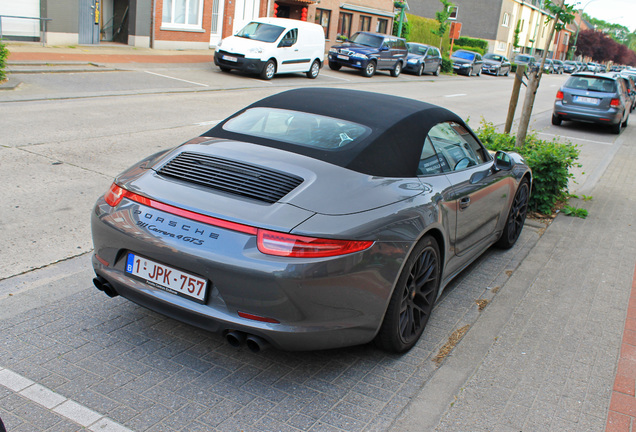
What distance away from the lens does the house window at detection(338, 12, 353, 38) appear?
40.2 meters

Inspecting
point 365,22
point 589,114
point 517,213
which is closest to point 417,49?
point 365,22

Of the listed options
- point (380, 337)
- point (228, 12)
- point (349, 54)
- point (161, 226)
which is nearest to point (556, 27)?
point (380, 337)

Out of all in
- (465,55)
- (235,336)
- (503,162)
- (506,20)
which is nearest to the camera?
(235,336)


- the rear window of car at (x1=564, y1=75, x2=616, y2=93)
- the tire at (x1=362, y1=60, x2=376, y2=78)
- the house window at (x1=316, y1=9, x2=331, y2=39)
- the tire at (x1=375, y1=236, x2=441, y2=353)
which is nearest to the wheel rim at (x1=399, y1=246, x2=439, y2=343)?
the tire at (x1=375, y1=236, x2=441, y2=353)

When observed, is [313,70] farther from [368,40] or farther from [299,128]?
[299,128]

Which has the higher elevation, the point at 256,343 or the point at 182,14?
the point at 182,14

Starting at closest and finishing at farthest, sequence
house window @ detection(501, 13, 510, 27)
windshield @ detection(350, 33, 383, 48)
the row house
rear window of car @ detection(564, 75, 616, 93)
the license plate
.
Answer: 1. the license plate
2. rear window of car @ detection(564, 75, 616, 93)
3. the row house
4. windshield @ detection(350, 33, 383, 48)
5. house window @ detection(501, 13, 510, 27)

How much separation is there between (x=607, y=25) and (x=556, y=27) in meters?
208

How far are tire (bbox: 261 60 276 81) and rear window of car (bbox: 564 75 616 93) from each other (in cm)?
917

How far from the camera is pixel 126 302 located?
4078 mm

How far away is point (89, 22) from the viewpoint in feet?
73.3

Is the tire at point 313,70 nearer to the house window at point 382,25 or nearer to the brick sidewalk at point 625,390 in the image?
the brick sidewalk at point 625,390

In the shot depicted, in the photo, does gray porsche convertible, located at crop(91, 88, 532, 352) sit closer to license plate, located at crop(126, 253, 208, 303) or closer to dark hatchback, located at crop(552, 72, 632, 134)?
→ license plate, located at crop(126, 253, 208, 303)

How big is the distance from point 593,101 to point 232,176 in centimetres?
1563
